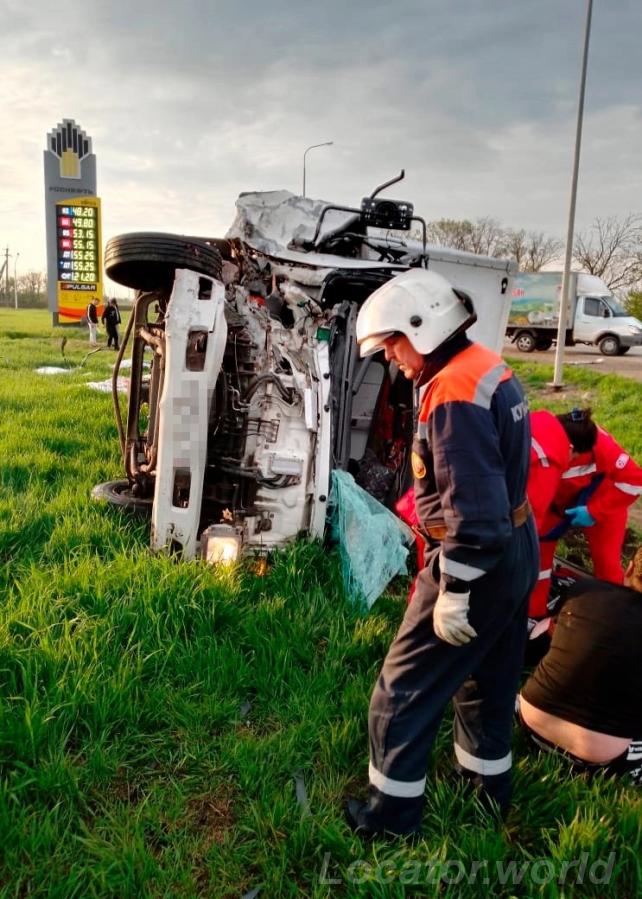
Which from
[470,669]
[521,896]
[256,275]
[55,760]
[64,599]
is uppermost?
[256,275]

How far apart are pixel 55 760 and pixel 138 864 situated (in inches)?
18.0

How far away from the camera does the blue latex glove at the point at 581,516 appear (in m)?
3.55

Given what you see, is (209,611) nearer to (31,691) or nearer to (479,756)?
(31,691)

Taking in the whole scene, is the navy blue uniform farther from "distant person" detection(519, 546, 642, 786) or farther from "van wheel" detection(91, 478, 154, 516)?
"van wheel" detection(91, 478, 154, 516)

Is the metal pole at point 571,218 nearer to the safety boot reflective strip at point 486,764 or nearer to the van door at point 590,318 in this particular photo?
the van door at point 590,318

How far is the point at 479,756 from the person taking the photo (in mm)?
2146

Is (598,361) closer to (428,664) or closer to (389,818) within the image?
(428,664)

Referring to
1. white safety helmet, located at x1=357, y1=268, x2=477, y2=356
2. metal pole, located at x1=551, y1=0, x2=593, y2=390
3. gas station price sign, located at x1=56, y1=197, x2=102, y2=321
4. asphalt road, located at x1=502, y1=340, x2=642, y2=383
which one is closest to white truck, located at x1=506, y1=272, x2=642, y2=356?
asphalt road, located at x1=502, y1=340, x2=642, y2=383

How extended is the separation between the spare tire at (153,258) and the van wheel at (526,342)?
1850cm

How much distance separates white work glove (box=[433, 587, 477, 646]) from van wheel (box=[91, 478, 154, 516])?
2.52 m

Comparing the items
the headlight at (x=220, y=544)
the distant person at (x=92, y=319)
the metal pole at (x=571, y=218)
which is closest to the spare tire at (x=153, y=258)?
the headlight at (x=220, y=544)

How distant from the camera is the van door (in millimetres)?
19797

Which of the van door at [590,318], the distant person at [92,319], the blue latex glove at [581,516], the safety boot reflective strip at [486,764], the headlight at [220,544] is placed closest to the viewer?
the safety boot reflective strip at [486,764]

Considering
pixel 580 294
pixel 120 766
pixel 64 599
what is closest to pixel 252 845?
pixel 120 766
